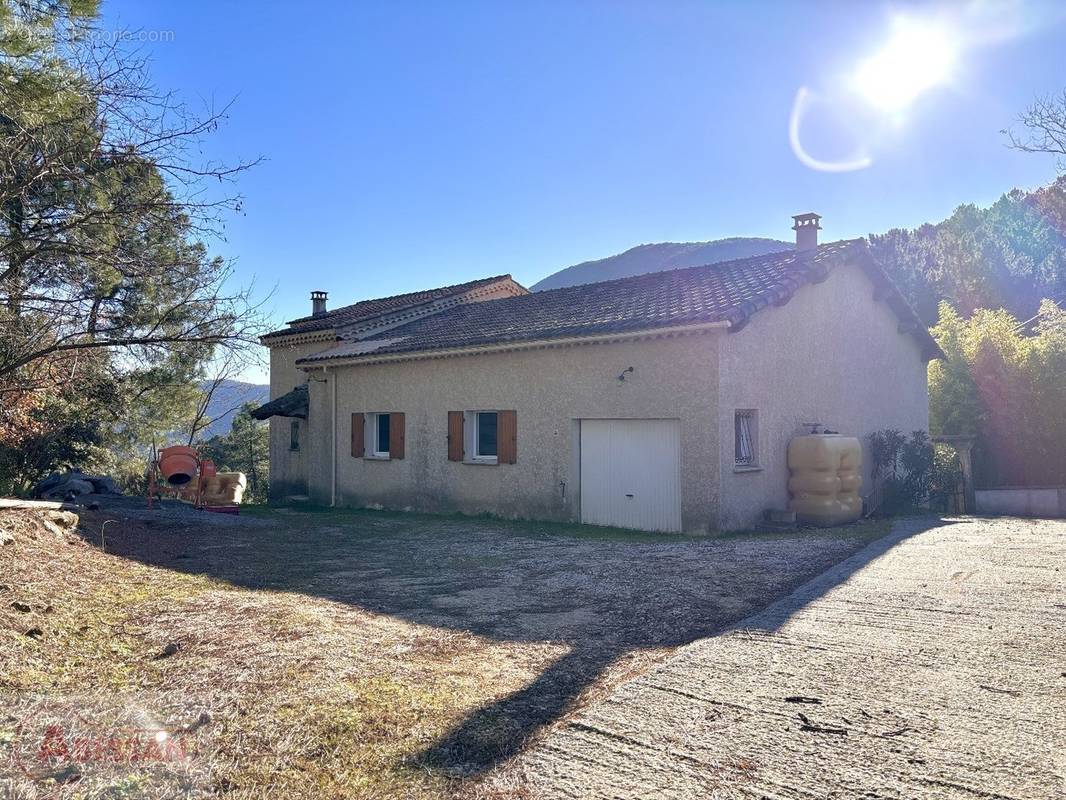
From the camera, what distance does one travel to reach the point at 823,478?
12484 mm

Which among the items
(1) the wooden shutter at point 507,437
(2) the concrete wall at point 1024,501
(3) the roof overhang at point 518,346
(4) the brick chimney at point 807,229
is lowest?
(2) the concrete wall at point 1024,501

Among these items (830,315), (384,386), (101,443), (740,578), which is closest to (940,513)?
(830,315)

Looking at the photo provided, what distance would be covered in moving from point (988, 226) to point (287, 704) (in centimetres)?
4766

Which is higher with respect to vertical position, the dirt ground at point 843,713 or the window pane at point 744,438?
the window pane at point 744,438

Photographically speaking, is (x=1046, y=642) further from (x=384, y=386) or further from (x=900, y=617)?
(x=384, y=386)

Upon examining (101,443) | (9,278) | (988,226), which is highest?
(988,226)

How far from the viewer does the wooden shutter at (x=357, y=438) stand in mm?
17688

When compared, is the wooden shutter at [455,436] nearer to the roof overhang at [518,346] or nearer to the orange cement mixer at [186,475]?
the roof overhang at [518,346]

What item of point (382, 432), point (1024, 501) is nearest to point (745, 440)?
point (1024, 501)

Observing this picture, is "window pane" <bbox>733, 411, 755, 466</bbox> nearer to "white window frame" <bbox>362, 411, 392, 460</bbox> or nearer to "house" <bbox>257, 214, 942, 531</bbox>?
"house" <bbox>257, 214, 942, 531</bbox>

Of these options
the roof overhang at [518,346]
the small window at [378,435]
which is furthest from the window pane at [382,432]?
the roof overhang at [518,346]

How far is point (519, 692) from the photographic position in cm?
448

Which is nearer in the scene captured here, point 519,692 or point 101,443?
point 519,692

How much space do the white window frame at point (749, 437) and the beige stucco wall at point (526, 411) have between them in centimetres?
92
